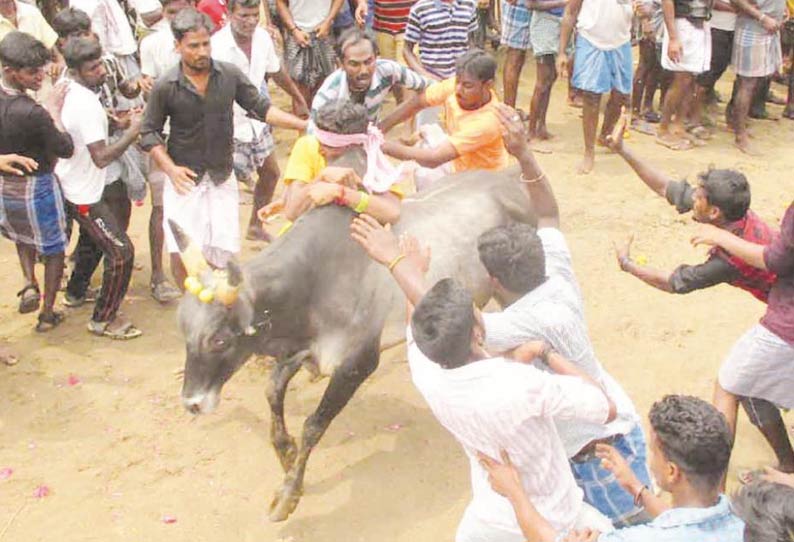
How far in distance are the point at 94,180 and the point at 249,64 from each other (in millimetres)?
1641

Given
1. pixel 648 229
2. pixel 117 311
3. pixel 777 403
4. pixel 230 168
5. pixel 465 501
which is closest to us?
pixel 777 403

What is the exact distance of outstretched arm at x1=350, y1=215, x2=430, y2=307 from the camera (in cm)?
445

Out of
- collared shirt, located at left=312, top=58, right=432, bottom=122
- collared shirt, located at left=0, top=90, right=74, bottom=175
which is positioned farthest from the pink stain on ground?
collared shirt, located at left=312, top=58, right=432, bottom=122

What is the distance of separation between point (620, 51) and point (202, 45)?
16.1 ft

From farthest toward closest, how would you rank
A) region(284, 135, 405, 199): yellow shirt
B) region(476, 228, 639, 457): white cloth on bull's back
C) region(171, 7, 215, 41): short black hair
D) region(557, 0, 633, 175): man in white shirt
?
region(557, 0, 633, 175): man in white shirt, region(171, 7, 215, 41): short black hair, region(284, 135, 405, 199): yellow shirt, region(476, 228, 639, 457): white cloth on bull's back

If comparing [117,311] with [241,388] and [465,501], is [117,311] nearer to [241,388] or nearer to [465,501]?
[241,388]

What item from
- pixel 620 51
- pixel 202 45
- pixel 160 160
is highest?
pixel 202 45

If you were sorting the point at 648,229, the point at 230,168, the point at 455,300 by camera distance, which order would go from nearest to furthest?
the point at 455,300 → the point at 230,168 → the point at 648,229

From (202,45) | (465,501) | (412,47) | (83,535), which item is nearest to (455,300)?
(465,501)

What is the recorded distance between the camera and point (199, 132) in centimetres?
632

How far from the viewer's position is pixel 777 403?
511cm

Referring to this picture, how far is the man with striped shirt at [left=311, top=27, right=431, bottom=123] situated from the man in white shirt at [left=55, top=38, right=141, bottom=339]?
131 centimetres

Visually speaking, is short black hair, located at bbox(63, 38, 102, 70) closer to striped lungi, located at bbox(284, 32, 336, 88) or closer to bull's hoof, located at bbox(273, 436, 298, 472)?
bull's hoof, located at bbox(273, 436, 298, 472)

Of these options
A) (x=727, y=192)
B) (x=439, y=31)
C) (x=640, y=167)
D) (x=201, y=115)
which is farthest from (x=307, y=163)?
(x=439, y=31)
